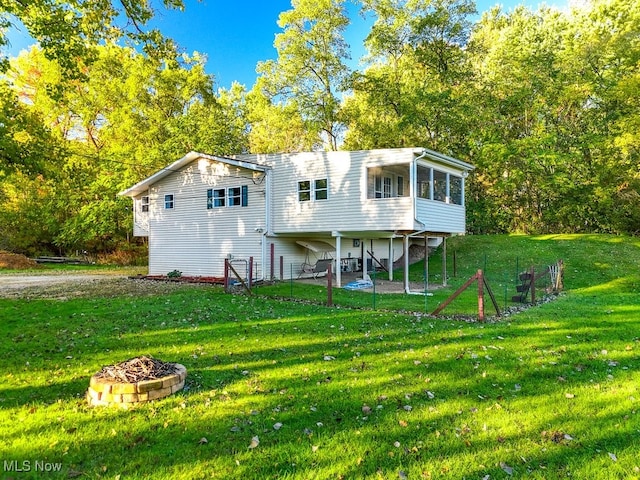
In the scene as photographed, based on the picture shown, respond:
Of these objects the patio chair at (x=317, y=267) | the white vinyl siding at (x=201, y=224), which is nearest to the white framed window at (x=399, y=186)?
the patio chair at (x=317, y=267)

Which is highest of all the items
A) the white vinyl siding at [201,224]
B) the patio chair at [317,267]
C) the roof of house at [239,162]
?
the roof of house at [239,162]

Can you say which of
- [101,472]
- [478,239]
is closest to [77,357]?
[101,472]

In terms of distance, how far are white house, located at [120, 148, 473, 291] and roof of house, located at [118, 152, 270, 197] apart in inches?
2.0

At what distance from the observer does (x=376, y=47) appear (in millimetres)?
31297

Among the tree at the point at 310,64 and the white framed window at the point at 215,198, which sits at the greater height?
the tree at the point at 310,64

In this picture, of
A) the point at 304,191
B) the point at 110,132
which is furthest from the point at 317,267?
the point at 110,132

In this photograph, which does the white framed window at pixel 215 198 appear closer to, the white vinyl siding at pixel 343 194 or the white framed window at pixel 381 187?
the white vinyl siding at pixel 343 194

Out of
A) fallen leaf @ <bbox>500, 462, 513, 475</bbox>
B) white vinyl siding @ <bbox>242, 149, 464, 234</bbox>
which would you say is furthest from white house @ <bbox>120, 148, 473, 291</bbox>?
fallen leaf @ <bbox>500, 462, 513, 475</bbox>

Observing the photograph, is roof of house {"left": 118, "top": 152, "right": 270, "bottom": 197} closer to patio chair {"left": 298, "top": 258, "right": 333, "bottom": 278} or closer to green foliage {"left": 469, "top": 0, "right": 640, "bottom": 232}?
patio chair {"left": 298, "top": 258, "right": 333, "bottom": 278}

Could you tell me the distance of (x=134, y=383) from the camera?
4.32 metres

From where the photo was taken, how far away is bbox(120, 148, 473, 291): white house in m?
15.8

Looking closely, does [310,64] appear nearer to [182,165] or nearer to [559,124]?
[182,165]

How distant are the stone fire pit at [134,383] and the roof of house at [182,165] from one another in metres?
14.3

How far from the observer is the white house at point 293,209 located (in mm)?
15836
